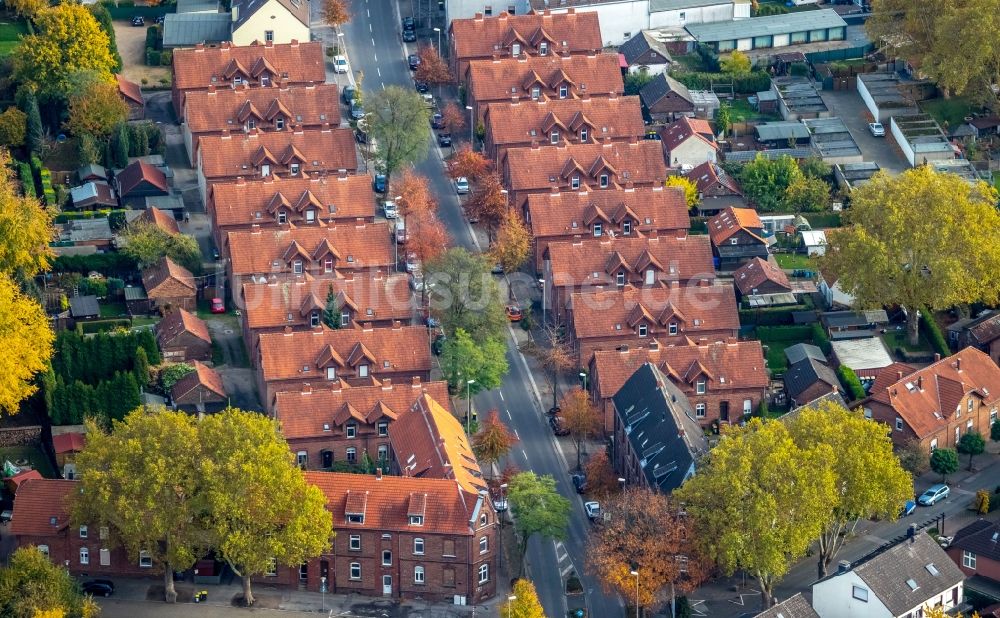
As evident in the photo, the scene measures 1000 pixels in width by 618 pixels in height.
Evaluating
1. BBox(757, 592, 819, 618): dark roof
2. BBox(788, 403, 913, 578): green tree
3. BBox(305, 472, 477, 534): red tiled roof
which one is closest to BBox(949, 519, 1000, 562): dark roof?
BBox(788, 403, 913, 578): green tree

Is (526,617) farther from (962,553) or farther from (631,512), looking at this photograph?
(962,553)

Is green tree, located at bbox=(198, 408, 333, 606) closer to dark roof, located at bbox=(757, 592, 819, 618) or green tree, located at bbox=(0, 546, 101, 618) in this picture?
green tree, located at bbox=(0, 546, 101, 618)

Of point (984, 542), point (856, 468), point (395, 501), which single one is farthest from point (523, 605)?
point (984, 542)

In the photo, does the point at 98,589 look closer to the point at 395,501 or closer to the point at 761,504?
the point at 395,501

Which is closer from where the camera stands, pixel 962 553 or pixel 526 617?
Answer: pixel 526 617

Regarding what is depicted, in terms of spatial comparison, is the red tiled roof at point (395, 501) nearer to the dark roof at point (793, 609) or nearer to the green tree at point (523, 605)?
the green tree at point (523, 605)

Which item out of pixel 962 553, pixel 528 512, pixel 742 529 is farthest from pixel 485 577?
pixel 962 553

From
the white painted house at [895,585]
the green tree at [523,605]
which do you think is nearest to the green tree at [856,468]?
the white painted house at [895,585]
